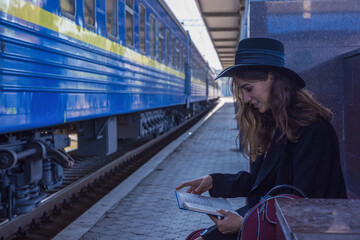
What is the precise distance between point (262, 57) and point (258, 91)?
18 centimetres

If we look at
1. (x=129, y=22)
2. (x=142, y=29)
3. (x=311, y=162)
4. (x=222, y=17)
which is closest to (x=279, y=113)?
(x=311, y=162)

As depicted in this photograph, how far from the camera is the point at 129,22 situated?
25.4 feet

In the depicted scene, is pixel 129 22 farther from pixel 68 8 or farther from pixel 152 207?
pixel 152 207

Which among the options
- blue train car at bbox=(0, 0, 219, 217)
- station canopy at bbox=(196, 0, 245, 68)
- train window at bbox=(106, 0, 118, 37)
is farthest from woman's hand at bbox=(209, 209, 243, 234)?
station canopy at bbox=(196, 0, 245, 68)

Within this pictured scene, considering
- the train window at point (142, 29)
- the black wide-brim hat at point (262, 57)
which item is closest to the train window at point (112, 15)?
the train window at point (142, 29)

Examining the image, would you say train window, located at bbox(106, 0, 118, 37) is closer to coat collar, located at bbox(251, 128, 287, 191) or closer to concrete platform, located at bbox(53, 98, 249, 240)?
concrete platform, located at bbox(53, 98, 249, 240)

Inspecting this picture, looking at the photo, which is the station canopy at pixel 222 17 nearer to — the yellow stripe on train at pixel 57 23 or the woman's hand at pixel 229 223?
the yellow stripe on train at pixel 57 23

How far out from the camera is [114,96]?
260 inches

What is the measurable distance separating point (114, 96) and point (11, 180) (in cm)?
260

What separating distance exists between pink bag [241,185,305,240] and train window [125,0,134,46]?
5986mm

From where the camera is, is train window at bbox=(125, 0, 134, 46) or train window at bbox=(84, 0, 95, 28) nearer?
train window at bbox=(84, 0, 95, 28)

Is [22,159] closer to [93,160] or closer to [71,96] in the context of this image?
[71,96]

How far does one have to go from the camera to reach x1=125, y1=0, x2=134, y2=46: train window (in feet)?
24.8

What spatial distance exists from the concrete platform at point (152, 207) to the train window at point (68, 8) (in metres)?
2.18
